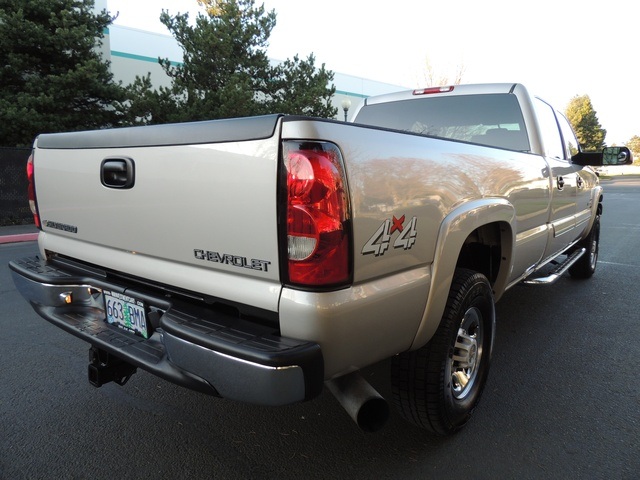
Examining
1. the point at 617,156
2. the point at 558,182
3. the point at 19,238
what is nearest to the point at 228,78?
the point at 19,238

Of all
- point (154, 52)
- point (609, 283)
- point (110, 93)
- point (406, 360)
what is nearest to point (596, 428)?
point (406, 360)

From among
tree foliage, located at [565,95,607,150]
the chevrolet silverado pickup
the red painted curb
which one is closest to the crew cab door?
the chevrolet silverado pickup

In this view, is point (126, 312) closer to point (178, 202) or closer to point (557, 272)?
point (178, 202)

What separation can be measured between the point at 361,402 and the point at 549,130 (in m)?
3.15

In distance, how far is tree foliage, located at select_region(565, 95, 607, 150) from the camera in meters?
50.4

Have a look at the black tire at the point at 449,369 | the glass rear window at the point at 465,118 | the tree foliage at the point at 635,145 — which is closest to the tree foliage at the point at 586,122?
the tree foliage at the point at 635,145

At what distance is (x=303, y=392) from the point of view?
1603 millimetres

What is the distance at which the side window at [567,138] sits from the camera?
4340 millimetres

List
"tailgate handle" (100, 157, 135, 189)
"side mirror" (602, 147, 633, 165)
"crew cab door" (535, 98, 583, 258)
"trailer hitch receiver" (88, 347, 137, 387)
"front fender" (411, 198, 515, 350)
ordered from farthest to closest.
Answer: "side mirror" (602, 147, 633, 165)
"crew cab door" (535, 98, 583, 258)
"trailer hitch receiver" (88, 347, 137, 387)
"tailgate handle" (100, 157, 135, 189)
"front fender" (411, 198, 515, 350)

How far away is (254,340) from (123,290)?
0.89 meters

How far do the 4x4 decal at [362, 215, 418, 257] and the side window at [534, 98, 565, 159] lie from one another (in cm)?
229

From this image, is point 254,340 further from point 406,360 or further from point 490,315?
point 490,315

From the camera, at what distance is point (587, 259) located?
5.48 meters

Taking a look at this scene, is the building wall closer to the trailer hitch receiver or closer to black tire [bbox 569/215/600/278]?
black tire [bbox 569/215/600/278]
